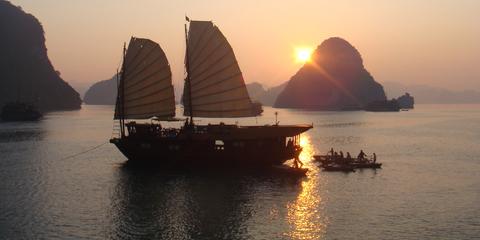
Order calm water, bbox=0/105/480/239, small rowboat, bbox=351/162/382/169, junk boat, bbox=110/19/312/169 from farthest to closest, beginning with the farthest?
small rowboat, bbox=351/162/382/169 → junk boat, bbox=110/19/312/169 → calm water, bbox=0/105/480/239

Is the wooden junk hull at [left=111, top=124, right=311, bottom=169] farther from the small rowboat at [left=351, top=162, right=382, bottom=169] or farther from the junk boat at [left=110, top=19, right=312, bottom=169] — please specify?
the small rowboat at [left=351, top=162, right=382, bottom=169]

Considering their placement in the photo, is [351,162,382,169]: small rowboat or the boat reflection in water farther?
[351,162,382,169]: small rowboat

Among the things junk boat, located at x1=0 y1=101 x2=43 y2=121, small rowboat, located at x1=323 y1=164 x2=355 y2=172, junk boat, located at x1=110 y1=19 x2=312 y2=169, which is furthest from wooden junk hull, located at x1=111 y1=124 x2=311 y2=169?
junk boat, located at x1=0 y1=101 x2=43 y2=121

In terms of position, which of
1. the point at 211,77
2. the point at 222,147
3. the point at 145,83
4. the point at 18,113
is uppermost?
the point at 211,77

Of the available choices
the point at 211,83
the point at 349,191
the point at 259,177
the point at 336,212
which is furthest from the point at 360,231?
the point at 211,83

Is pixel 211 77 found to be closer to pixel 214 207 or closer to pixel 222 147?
pixel 222 147

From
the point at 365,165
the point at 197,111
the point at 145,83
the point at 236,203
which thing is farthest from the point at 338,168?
the point at 145,83

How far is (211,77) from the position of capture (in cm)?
5084

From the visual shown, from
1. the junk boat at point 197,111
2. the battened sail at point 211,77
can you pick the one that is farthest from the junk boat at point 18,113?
the battened sail at point 211,77

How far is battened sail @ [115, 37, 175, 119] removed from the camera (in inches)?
2030

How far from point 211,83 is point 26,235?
89.8 ft

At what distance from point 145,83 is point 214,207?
2267 centimetres

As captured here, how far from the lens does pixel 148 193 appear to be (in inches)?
1489

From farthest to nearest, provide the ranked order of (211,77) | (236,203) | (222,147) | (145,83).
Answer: (145,83) < (211,77) < (222,147) < (236,203)
